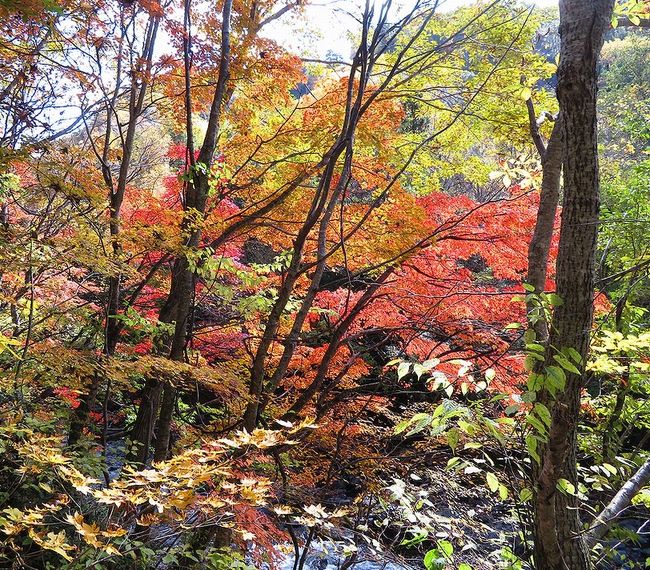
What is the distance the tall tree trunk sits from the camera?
1821 mm

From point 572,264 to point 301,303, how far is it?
4.46 metres

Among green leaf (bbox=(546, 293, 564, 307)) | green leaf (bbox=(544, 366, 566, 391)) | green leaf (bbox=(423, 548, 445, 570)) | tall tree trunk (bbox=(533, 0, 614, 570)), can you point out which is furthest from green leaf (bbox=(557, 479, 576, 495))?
green leaf (bbox=(546, 293, 564, 307))

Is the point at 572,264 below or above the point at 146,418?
above

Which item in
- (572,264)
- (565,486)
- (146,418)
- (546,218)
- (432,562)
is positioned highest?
(546,218)

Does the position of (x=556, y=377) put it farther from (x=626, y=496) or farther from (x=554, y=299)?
(x=626, y=496)

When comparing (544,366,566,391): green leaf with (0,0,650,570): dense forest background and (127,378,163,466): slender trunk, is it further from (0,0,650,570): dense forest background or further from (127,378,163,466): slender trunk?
(127,378,163,466): slender trunk

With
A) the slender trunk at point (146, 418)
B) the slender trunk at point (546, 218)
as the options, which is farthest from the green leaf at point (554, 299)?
the slender trunk at point (146, 418)

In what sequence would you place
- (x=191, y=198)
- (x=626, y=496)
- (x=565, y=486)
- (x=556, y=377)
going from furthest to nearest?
(x=191, y=198)
(x=626, y=496)
(x=565, y=486)
(x=556, y=377)

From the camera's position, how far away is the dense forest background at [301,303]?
2.20m

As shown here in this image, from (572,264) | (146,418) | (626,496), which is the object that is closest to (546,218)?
(572,264)

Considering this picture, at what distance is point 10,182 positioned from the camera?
6.19 m

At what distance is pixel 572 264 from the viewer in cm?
192

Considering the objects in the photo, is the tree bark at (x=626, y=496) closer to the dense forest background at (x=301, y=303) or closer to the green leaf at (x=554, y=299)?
the dense forest background at (x=301, y=303)

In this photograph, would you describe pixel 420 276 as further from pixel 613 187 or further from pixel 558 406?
pixel 613 187
